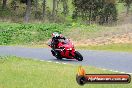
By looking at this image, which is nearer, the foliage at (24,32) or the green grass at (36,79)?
the green grass at (36,79)

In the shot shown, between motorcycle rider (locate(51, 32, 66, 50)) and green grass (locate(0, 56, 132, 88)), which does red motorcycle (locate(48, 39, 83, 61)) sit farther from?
green grass (locate(0, 56, 132, 88))

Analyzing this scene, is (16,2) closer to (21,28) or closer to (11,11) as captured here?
(11,11)

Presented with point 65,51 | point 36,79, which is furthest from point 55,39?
point 36,79

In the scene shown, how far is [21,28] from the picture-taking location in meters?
39.2

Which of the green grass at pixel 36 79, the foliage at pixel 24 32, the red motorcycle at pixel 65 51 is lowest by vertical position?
the foliage at pixel 24 32

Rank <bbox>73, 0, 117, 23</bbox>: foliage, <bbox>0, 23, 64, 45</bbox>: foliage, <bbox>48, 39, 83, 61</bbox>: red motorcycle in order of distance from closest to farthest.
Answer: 1. <bbox>48, 39, 83, 61</bbox>: red motorcycle
2. <bbox>0, 23, 64, 45</bbox>: foliage
3. <bbox>73, 0, 117, 23</bbox>: foliage

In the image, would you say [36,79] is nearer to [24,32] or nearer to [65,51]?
[65,51]

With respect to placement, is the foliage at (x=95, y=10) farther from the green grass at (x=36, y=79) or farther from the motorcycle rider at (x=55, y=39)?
the green grass at (x=36, y=79)

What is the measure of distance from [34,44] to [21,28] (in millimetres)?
4762

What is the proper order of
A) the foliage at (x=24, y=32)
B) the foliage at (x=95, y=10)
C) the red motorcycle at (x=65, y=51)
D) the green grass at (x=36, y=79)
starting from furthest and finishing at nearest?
1. the foliage at (x=95, y=10)
2. the foliage at (x=24, y=32)
3. the red motorcycle at (x=65, y=51)
4. the green grass at (x=36, y=79)

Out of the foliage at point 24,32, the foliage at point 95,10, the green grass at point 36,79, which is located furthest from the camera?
the foliage at point 95,10

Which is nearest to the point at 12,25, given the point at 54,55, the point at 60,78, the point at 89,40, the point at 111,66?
the point at 89,40

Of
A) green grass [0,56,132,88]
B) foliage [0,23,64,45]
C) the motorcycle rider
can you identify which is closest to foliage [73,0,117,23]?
foliage [0,23,64,45]

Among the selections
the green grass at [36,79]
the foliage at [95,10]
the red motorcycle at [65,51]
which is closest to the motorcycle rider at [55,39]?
the red motorcycle at [65,51]
